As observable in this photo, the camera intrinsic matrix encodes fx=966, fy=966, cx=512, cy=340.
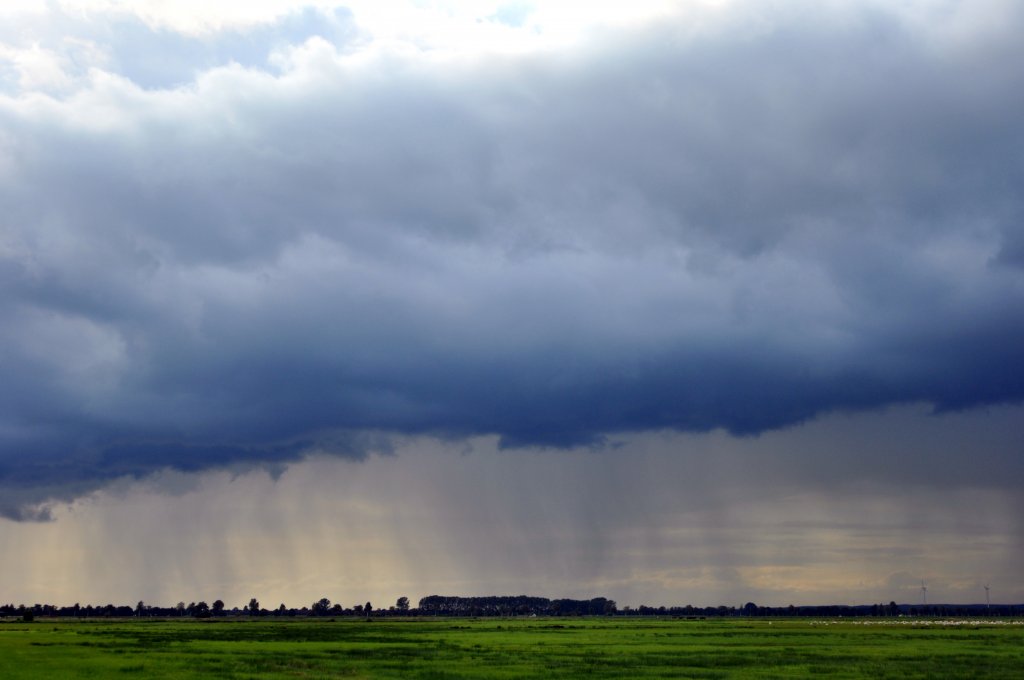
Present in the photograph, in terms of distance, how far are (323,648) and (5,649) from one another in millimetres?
35093

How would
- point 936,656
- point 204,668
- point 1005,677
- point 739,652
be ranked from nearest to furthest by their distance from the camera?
1. point 1005,677
2. point 204,668
3. point 936,656
4. point 739,652

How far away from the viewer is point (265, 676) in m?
76.1

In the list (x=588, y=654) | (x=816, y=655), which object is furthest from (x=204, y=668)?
(x=816, y=655)

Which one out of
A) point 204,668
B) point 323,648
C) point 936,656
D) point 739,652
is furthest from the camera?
point 323,648

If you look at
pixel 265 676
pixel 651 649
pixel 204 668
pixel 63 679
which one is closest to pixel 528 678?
pixel 265 676

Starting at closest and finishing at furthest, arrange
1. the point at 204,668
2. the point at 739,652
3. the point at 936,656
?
the point at 204,668 → the point at 936,656 → the point at 739,652

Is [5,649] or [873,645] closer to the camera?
[5,649]

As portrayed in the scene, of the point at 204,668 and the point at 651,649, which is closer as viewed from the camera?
the point at 204,668

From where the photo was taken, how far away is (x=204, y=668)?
3231 inches

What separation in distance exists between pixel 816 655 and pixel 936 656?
11589 mm

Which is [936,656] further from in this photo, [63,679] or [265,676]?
[63,679]

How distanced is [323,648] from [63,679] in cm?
4699

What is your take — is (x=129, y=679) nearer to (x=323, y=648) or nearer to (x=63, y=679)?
(x=63, y=679)

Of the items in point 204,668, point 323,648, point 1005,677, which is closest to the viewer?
point 1005,677
